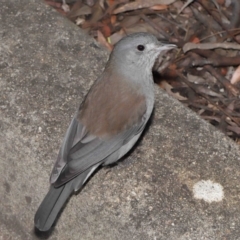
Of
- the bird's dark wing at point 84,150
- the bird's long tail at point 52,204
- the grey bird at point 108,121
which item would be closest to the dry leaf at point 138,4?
the grey bird at point 108,121

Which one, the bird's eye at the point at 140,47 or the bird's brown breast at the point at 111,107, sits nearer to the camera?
the bird's brown breast at the point at 111,107

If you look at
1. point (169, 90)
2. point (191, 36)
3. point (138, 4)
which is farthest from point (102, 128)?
point (138, 4)

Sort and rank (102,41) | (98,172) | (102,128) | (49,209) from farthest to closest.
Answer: (102,41), (98,172), (102,128), (49,209)

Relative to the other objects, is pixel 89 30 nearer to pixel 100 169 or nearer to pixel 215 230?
pixel 100 169

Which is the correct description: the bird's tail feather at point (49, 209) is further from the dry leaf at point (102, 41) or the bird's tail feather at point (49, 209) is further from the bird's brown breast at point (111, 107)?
the dry leaf at point (102, 41)

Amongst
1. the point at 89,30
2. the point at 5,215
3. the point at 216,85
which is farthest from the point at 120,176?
the point at 89,30

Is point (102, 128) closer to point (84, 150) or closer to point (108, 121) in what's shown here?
point (108, 121)

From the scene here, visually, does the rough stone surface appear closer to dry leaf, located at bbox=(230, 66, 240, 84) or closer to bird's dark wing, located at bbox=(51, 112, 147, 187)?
bird's dark wing, located at bbox=(51, 112, 147, 187)
